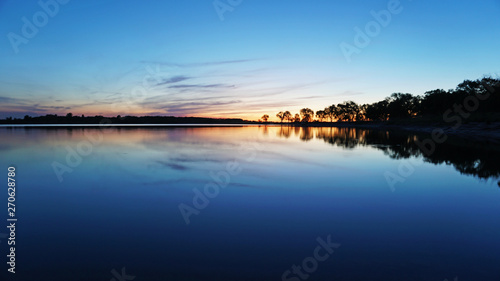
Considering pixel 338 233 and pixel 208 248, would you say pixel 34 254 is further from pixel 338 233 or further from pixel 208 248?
pixel 338 233

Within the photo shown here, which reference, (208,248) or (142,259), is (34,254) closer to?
(142,259)

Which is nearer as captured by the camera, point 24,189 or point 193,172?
point 24,189

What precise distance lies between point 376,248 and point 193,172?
37.2ft

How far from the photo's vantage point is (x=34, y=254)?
6.00m

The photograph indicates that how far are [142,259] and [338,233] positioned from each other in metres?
5.01

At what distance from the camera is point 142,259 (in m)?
5.78

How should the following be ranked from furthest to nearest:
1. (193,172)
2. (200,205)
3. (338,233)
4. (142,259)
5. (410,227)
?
(193,172)
(200,205)
(410,227)
(338,233)
(142,259)

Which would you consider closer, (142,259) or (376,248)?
(142,259)

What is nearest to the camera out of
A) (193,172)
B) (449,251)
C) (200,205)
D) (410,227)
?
(449,251)

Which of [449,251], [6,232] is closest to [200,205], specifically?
[6,232]

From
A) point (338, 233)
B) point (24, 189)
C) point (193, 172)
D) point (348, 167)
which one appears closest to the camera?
point (338, 233)

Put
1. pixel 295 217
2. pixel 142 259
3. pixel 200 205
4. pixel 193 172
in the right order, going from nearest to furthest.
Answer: pixel 142 259
pixel 295 217
pixel 200 205
pixel 193 172

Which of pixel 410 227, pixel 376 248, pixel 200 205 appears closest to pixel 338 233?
pixel 376 248

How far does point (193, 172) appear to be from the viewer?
15586 mm
